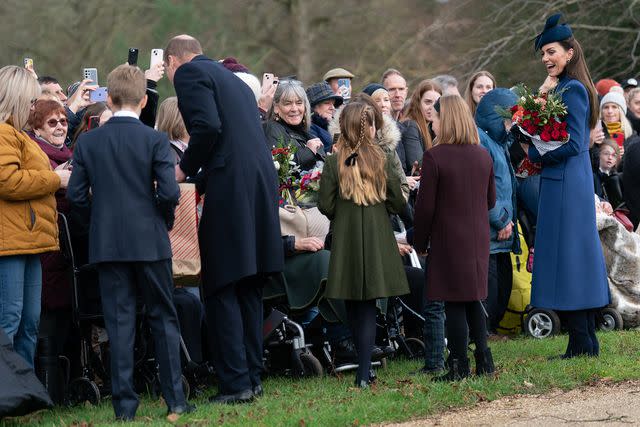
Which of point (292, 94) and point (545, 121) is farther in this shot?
point (292, 94)

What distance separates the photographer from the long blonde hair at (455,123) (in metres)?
7.99

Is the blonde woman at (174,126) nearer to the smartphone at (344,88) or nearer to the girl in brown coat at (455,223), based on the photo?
the girl in brown coat at (455,223)

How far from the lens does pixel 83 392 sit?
26.1 feet

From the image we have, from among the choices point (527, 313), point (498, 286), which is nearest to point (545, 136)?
point (498, 286)

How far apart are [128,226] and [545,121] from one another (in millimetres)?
3377

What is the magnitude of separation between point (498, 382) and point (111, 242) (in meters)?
2.69

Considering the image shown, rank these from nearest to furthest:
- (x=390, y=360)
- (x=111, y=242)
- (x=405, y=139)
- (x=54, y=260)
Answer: (x=111, y=242)
(x=54, y=260)
(x=390, y=360)
(x=405, y=139)

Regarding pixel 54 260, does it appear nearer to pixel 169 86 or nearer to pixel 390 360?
pixel 390 360

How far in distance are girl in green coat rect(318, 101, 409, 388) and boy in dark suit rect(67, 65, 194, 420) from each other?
4.72ft

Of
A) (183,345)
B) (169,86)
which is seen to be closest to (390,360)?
(183,345)

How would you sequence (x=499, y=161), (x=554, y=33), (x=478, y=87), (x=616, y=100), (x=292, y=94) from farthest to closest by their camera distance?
(x=616, y=100) → (x=478, y=87) → (x=499, y=161) → (x=292, y=94) → (x=554, y=33)

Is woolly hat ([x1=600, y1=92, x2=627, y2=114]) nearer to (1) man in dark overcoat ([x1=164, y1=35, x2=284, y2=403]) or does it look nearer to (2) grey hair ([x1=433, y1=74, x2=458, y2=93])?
(2) grey hair ([x1=433, y1=74, x2=458, y2=93])

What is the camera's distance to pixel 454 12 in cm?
2198

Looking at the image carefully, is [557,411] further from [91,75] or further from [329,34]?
[329,34]
